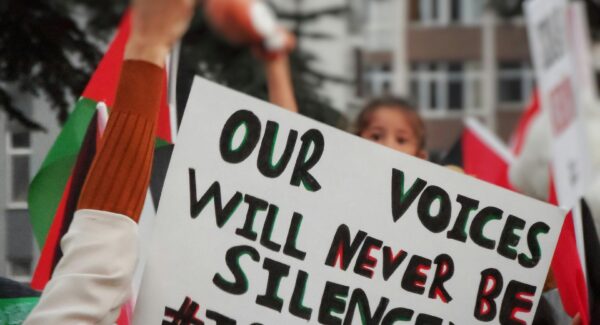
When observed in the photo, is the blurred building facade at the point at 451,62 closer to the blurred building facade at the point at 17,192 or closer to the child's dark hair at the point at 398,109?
the child's dark hair at the point at 398,109

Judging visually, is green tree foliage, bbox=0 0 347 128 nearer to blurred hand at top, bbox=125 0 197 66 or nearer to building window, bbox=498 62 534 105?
blurred hand at top, bbox=125 0 197 66

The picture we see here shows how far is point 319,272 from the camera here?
253 cm

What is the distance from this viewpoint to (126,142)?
2.04 m

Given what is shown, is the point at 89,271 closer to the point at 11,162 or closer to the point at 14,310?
the point at 14,310

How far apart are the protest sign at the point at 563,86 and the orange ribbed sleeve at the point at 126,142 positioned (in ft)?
9.66

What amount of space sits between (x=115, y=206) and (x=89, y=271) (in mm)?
104

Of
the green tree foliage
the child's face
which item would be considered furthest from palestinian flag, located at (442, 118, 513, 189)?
the green tree foliage

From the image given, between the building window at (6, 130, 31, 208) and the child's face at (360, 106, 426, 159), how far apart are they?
1.32 metres

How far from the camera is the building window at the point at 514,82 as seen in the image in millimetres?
30844

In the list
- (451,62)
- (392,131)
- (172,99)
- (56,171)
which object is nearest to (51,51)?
(172,99)

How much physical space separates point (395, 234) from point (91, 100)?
78cm

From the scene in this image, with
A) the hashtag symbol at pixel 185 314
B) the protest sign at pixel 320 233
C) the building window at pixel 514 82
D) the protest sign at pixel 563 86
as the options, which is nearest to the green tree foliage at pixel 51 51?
the protest sign at pixel 320 233

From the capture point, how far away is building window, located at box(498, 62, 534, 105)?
3084 centimetres

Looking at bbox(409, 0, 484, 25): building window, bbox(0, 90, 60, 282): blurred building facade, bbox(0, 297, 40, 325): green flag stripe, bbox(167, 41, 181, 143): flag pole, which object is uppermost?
bbox(409, 0, 484, 25): building window
